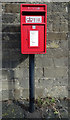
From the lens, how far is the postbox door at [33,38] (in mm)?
2296

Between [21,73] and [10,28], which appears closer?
[10,28]

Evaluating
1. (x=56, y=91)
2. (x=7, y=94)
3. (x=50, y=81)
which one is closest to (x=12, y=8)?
(x=50, y=81)

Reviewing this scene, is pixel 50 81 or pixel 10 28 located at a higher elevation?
pixel 10 28

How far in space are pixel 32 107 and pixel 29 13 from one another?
69.2 inches

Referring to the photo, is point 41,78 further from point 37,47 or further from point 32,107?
point 37,47

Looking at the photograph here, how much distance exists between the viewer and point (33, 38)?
232 cm

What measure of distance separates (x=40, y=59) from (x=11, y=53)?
64cm

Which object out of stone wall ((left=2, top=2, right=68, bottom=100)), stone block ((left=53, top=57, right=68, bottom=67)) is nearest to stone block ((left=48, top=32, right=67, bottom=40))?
stone wall ((left=2, top=2, right=68, bottom=100))

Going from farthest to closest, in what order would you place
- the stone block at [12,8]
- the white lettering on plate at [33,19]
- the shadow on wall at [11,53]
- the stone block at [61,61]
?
the stone block at [61,61] → the shadow on wall at [11,53] → the stone block at [12,8] → the white lettering on plate at [33,19]

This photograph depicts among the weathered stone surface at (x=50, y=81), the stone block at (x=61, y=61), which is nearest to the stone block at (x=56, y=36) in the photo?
the stone block at (x=61, y=61)

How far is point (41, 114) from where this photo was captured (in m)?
2.68

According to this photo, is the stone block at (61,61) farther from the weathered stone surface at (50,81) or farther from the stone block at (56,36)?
the stone block at (56,36)

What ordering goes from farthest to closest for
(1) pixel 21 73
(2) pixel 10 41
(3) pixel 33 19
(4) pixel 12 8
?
(1) pixel 21 73
(2) pixel 10 41
(4) pixel 12 8
(3) pixel 33 19

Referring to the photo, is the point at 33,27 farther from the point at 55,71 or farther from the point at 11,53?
the point at 55,71
